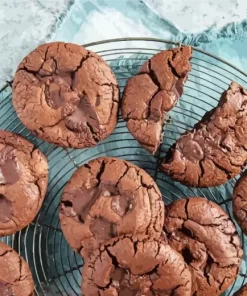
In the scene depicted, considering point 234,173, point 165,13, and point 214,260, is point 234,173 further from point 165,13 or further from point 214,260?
point 165,13

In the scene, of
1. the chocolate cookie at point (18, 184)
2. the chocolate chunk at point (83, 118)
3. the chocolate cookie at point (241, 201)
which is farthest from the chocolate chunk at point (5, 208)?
the chocolate cookie at point (241, 201)

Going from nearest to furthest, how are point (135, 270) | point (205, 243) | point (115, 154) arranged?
1. point (135, 270)
2. point (205, 243)
3. point (115, 154)

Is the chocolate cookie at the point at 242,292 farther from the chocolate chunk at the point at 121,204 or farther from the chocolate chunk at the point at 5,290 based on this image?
the chocolate chunk at the point at 5,290

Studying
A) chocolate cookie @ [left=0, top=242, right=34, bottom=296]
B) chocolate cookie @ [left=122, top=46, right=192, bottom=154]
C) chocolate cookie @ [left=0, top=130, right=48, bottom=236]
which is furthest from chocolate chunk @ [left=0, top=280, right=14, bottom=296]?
chocolate cookie @ [left=122, top=46, right=192, bottom=154]

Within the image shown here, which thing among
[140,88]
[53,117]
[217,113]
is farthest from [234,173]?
[53,117]

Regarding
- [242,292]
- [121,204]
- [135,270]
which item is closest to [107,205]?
[121,204]

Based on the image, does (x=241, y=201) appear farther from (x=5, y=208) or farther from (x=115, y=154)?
(x=5, y=208)

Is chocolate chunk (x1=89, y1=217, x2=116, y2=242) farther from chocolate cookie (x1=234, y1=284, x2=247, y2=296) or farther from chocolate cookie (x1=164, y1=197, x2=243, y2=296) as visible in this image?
chocolate cookie (x1=234, y1=284, x2=247, y2=296)
